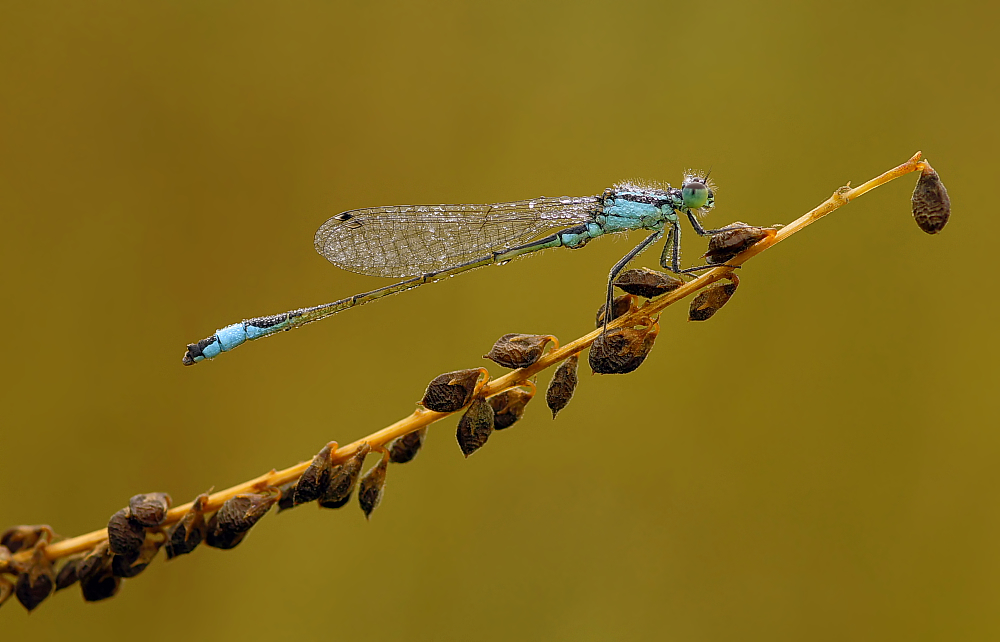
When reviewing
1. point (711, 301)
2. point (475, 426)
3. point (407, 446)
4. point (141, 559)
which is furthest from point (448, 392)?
point (141, 559)

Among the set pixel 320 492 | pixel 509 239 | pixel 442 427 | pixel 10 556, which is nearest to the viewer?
pixel 320 492

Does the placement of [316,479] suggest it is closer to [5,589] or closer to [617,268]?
[5,589]

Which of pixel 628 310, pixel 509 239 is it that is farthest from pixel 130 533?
pixel 509 239

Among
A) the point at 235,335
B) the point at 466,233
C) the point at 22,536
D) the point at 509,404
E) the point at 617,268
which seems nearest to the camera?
the point at 509,404

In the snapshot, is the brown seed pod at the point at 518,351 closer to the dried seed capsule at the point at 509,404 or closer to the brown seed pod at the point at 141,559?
the dried seed capsule at the point at 509,404

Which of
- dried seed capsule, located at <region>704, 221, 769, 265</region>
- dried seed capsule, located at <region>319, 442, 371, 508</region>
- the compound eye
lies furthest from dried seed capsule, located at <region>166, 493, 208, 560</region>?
the compound eye

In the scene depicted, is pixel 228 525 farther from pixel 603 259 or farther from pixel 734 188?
pixel 734 188

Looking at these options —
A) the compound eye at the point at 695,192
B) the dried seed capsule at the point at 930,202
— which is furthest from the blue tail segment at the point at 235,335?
the dried seed capsule at the point at 930,202
